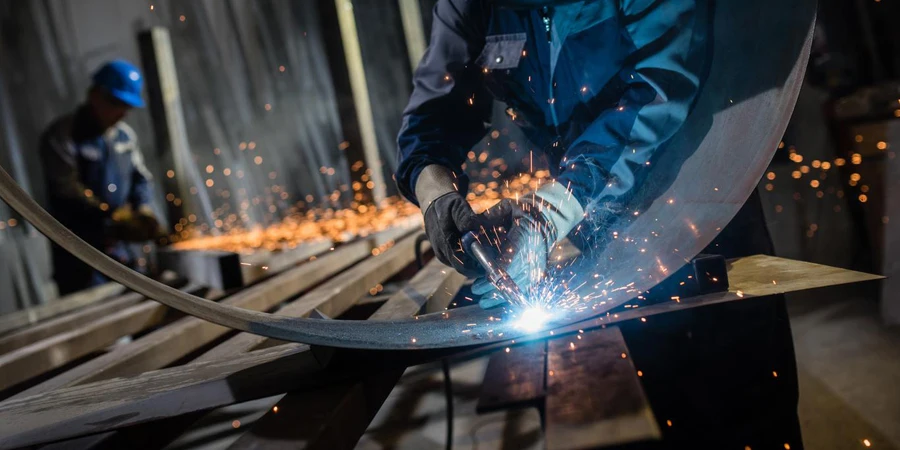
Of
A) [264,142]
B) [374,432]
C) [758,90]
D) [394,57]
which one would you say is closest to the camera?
[758,90]

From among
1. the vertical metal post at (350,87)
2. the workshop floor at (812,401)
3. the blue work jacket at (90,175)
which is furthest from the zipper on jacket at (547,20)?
the blue work jacket at (90,175)

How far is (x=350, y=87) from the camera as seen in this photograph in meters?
2.71

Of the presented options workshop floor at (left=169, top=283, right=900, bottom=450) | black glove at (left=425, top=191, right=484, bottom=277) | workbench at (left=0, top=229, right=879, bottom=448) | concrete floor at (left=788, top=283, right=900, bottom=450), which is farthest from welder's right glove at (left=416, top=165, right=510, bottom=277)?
concrete floor at (left=788, top=283, right=900, bottom=450)

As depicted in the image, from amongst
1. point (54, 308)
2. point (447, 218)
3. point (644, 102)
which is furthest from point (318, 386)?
point (54, 308)

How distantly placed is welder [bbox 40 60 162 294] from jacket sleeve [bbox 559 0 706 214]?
9.74 ft

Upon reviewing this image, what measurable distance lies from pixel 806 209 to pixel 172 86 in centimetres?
440

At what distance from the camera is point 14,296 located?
168 inches

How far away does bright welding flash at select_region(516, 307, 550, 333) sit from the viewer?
98 cm

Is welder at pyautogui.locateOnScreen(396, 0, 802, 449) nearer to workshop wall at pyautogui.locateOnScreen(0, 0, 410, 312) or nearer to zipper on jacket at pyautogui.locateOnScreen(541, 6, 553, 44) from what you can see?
zipper on jacket at pyautogui.locateOnScreen(541, 6, 553, 44)

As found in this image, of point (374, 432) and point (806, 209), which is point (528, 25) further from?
point (806, 209)

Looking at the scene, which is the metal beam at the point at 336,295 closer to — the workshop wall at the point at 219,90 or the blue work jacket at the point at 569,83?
the blue work jacket at the point at 569,83

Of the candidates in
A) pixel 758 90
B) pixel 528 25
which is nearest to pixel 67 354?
pixel 528 25

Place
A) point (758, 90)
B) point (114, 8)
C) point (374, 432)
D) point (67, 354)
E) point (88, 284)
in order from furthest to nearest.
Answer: point (114, 8)
point (88, 284)
point (374, 432)
point (67, 354)
point (758, 90)

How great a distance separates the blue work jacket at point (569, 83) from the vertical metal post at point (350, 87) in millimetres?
1176
